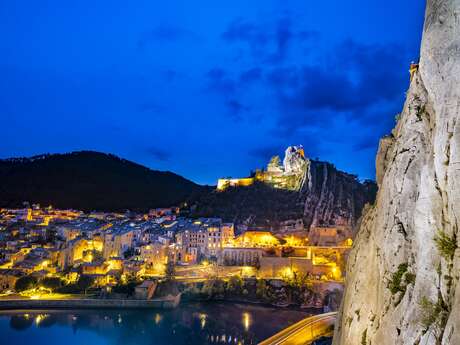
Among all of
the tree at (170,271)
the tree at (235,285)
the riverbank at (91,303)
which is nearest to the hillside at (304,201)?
the tree at (235,285)

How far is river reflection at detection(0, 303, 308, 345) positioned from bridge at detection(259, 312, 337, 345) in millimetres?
3984

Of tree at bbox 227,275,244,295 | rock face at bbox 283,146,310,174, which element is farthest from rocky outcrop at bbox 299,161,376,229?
tree at bbox 227,275,244,295

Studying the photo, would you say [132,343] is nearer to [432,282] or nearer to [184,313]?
[184,313]

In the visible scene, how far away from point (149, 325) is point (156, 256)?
34.5 ft

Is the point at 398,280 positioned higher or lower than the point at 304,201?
lower

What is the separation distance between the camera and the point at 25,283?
32.1 meters

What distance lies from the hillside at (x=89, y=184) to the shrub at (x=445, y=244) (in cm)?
6360

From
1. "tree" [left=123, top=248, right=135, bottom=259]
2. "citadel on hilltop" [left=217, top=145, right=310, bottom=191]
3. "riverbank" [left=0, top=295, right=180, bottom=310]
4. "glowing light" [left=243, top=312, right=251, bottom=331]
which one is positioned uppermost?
"citadel on hilltop" [left=217, top=145, right=310, bottom=191]

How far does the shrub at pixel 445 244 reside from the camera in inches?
157

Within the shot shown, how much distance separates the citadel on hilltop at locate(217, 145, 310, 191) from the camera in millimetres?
58150

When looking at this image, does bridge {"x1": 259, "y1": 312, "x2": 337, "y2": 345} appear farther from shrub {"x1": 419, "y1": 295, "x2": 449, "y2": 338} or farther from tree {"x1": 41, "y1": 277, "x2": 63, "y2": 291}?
tree {"x1": 41, "y1": 277, "x2": 63, "y2": 291}

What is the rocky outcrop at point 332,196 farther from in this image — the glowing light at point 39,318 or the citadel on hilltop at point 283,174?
the glowing light at point 39,318

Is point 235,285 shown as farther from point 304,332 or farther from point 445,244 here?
point 445,244

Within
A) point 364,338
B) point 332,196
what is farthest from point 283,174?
point 364,338
